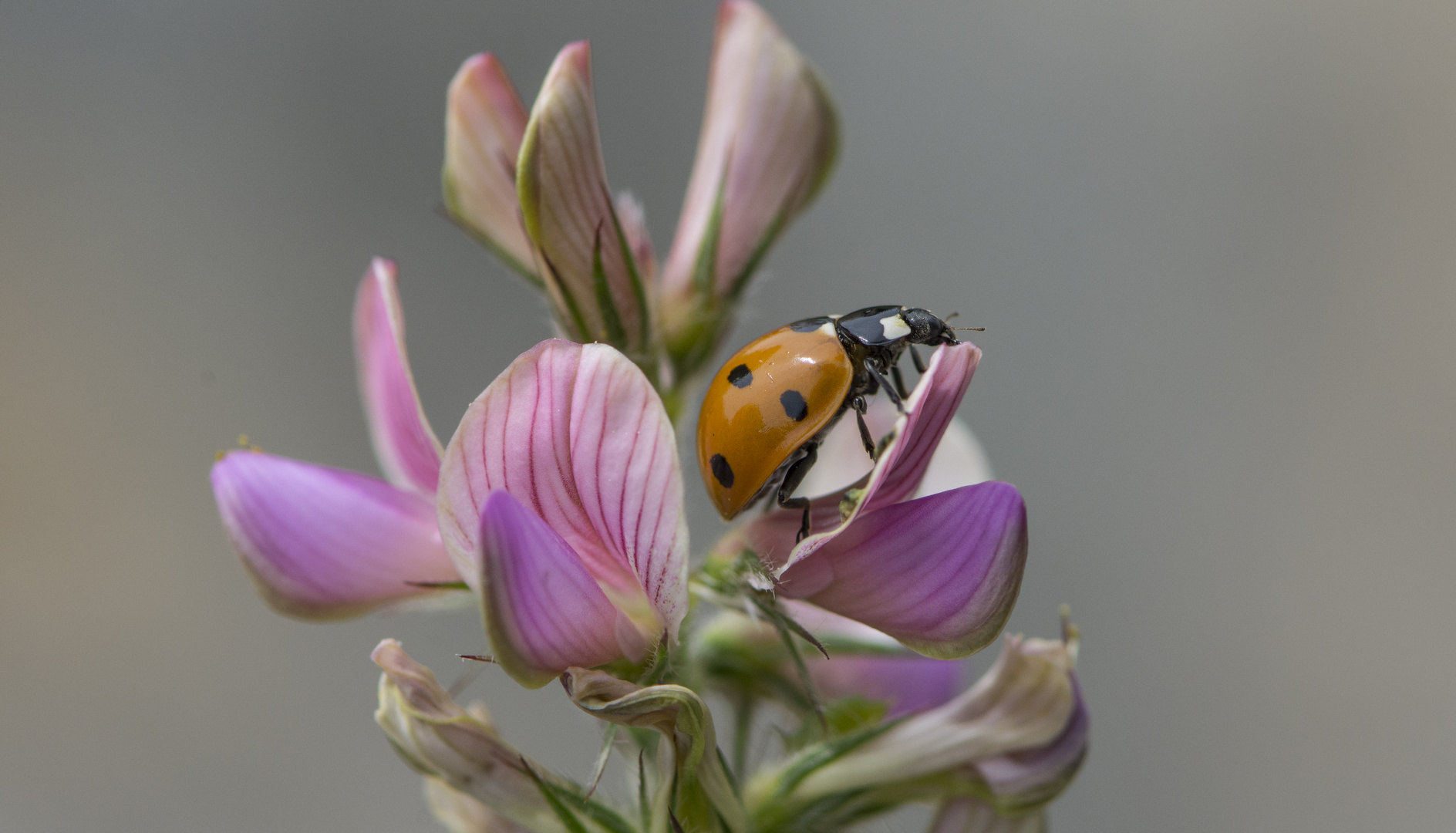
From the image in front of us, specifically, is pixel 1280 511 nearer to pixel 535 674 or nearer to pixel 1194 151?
pixel 1194 151

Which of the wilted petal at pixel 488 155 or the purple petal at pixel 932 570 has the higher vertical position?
the wilted petal at pixel 488 155

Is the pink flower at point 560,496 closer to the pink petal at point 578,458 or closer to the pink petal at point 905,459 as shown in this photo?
the pink petal at point 578,458

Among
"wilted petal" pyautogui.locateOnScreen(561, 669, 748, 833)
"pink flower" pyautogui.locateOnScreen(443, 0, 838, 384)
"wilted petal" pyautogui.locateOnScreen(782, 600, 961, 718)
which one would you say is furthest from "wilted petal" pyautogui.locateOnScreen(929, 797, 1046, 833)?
"pink flower" pyautogui.locateOnScreen(443, 0, 838, 384)

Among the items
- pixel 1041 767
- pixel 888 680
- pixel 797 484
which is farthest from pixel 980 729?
pixel 797 484

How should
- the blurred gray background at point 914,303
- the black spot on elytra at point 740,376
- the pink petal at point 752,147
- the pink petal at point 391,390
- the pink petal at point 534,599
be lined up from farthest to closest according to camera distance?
the blurred gray background at point 914,303 → the pink petal at point 752,147 → the pink petal at point 391,390 → the black spot on elytra at point 740,376 → the pink petal at point 534,599

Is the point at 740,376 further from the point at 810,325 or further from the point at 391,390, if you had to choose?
the point at 391,390

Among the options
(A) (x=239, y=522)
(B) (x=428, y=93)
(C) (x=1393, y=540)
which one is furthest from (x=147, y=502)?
(C) (x=1393, y=540)

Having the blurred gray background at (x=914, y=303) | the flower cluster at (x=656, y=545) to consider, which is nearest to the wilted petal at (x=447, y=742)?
the flower cluster at (x=656, y=545)
